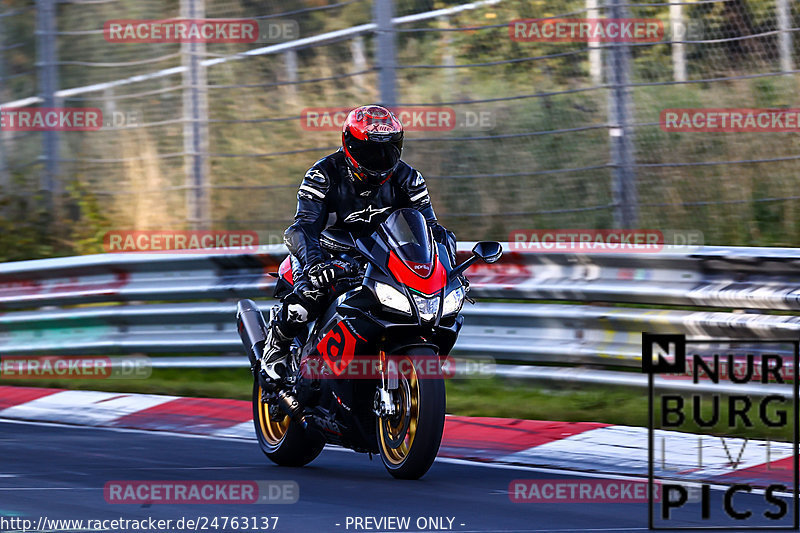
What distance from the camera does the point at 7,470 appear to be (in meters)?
7.59

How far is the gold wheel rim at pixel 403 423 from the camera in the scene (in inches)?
273

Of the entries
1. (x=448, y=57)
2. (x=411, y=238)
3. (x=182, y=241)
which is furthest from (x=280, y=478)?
(x=182, y=241)

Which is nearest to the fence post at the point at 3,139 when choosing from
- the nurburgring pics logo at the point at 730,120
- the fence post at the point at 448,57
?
the fence post at the point at 448,57

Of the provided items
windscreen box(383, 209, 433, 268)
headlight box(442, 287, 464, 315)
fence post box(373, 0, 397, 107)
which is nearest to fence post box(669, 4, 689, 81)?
fence post box(373, 0, 397, 107)

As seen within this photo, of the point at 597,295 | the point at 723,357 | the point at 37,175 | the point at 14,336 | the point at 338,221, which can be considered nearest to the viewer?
the point at 338,221

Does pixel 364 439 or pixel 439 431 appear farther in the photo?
pixel 364 439

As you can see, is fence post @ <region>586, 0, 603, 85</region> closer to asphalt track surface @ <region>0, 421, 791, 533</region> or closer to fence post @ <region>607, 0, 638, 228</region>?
fence post @ <region>607, 0, 638, 228</region>

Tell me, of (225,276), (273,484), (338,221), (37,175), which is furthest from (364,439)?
(37,175)

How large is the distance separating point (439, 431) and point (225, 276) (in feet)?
14.9

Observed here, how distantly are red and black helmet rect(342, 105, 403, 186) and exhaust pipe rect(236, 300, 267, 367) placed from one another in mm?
1227

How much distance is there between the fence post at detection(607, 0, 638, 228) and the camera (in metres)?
9.98

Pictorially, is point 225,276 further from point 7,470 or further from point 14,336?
point 7,470

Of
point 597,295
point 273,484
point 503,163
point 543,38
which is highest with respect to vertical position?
point 543,38

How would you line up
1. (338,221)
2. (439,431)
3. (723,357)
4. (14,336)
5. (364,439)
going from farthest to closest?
1. (14,336)
2. (723,357)
3. (338,221)
4. (364,439)
5. (439,431)
